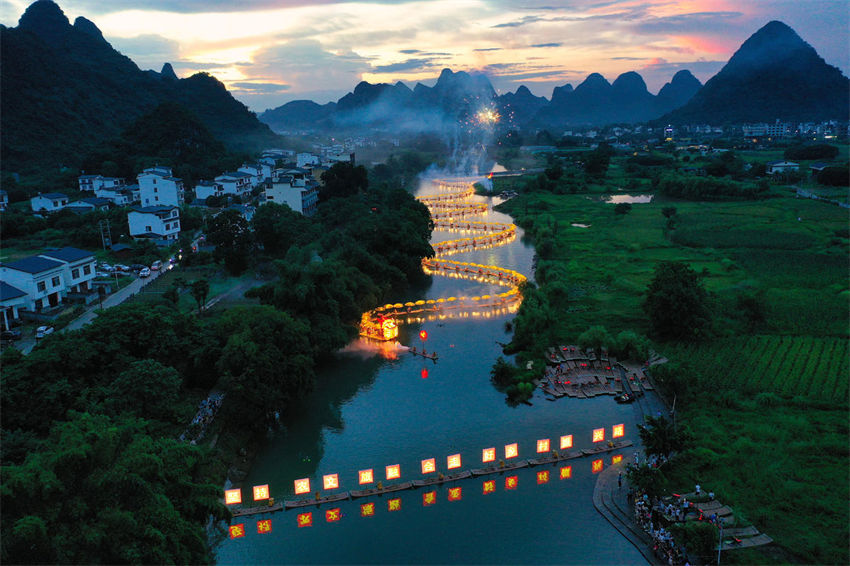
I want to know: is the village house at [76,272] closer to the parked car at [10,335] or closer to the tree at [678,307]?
the parked car at [10,335]

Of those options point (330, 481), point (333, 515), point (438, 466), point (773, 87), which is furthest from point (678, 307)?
point (773, 87)

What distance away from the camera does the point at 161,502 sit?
375 inches

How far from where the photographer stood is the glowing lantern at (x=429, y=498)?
563 inches

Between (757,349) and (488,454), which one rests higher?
(757,349)

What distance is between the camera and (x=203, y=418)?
16500 mm

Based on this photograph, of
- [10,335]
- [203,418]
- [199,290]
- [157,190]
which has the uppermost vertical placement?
[157,190]

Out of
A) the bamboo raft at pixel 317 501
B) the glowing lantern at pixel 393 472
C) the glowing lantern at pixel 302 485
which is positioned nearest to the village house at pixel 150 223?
the glowing lantern at pixel 302 485

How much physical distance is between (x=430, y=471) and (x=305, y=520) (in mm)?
3222

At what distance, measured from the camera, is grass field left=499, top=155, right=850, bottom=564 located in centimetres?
1304

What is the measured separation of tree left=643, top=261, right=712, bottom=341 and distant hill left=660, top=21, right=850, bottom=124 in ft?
451

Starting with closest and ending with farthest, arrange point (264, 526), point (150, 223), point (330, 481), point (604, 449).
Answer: point (264, 526) → point (330, 481) → point (604, 449) → point (150, 223)

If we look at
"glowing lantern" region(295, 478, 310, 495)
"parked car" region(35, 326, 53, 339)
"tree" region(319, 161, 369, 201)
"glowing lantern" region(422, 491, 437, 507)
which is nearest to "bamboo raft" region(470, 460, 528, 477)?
"glowing lantern" region(422, 491, 437, 507)

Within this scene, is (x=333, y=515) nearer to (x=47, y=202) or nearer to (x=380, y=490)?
(x=380, y=490)

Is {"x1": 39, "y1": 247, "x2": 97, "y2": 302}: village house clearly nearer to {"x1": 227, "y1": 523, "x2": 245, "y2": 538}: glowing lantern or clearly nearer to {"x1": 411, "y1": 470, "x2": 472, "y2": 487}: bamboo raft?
{"x1": 227, "y1": 523, "x2": 245, "y2": 538}: glowing lantern
